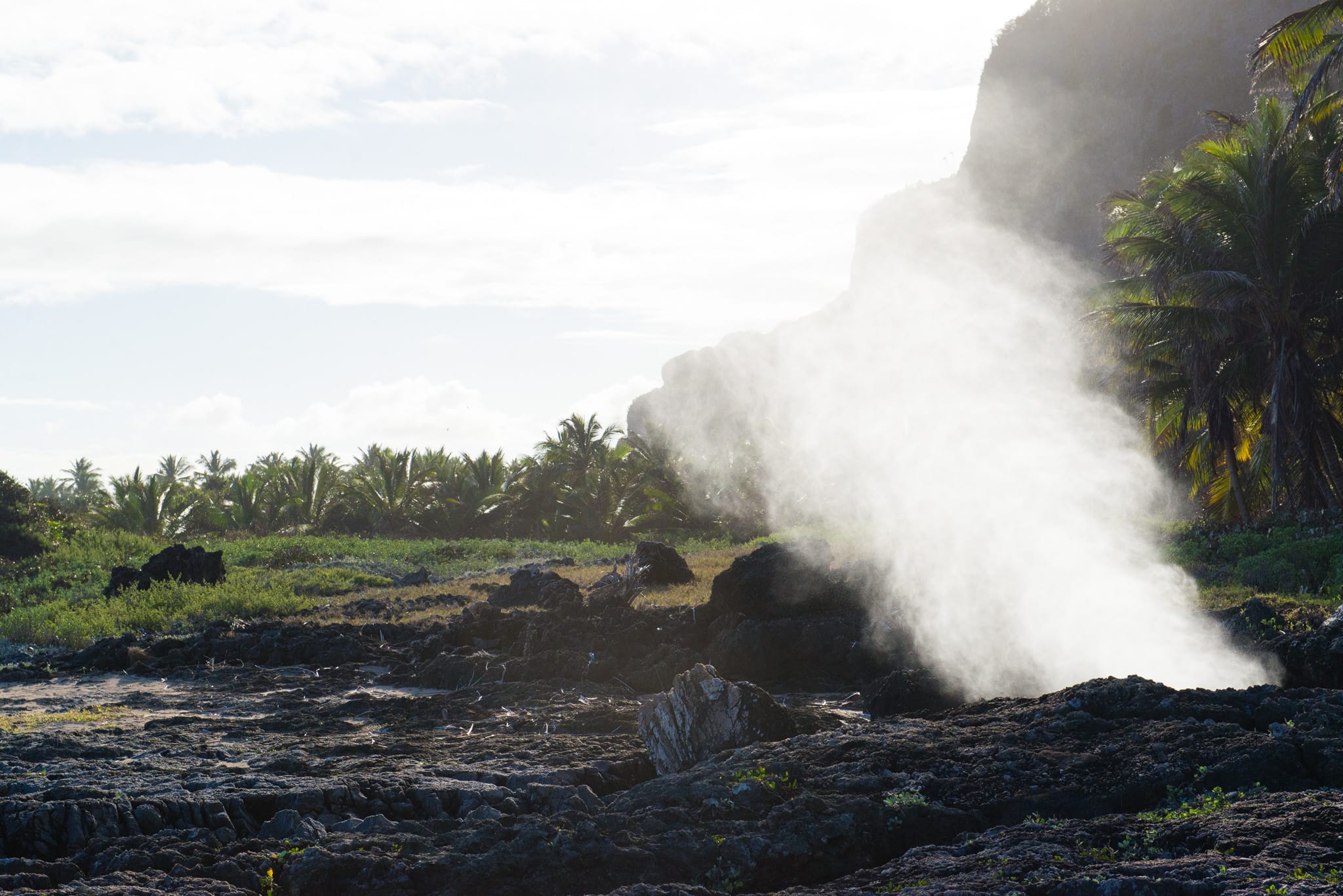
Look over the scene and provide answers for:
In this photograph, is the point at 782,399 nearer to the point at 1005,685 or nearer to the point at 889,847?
the point at 1005,685

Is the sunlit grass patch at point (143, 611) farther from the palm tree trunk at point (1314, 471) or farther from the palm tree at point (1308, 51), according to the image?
the palm tree trunk at point (1314, 471)

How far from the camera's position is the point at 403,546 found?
3853 cm

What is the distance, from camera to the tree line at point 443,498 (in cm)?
4419

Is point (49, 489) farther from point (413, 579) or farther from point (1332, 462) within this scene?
point (1332, 462)

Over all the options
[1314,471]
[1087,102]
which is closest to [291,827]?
[1314,471]

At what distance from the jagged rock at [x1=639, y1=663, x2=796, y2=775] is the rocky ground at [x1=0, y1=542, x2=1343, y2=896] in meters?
0.31

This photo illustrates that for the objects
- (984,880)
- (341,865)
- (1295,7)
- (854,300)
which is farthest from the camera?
(854,300)

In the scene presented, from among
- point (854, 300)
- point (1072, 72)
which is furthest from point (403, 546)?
point (854, 300)

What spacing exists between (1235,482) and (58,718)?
24.3m

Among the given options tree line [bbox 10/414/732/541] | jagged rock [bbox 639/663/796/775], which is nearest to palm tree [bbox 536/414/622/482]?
tree line [bbox 10/414/732/541]

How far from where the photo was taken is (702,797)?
827cm

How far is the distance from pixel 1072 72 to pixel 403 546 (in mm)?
46666

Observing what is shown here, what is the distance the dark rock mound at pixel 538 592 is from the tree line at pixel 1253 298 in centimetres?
1477

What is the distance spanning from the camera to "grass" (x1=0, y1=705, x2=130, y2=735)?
12609 mm
